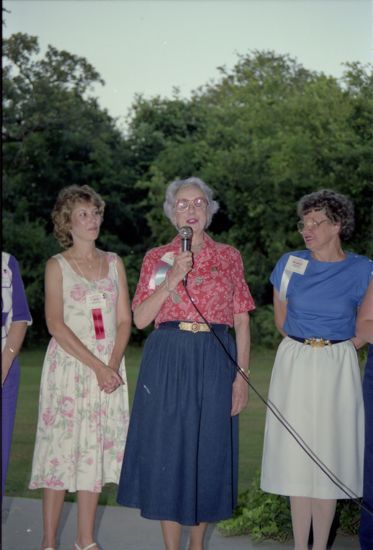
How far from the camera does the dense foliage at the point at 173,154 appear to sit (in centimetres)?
1731

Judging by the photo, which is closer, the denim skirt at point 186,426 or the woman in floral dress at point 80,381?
the denim skirt at point 186,426

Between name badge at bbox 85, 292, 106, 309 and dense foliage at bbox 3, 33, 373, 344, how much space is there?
12379 mm

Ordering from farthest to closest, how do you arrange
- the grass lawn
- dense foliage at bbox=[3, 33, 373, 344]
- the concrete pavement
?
dense foliage at bbox=[3, 33, 373, 344], the grass lawn, the concrete pavement

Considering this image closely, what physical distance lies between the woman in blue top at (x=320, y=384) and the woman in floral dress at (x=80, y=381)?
0.70 meters

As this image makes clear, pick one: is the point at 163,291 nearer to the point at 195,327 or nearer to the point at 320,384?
the point at 195,327

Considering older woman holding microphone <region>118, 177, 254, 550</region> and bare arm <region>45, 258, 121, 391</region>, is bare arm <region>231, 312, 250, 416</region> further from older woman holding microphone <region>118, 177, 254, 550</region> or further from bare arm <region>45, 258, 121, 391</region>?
bare arm <region>45, 258, 121, 391</region>

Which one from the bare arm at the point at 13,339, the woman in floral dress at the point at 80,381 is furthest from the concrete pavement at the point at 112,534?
the bare arm at the point at 13,339

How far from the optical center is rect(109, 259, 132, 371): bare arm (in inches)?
165

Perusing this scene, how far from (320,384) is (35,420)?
7.04m

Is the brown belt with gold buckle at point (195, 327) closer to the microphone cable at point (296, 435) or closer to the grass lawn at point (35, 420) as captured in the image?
the microphone cable at point (296, 435)

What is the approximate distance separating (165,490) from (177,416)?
0.30m

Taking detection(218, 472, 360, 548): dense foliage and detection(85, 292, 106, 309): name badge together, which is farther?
detection(218, 472, 360, 548): dense foliage

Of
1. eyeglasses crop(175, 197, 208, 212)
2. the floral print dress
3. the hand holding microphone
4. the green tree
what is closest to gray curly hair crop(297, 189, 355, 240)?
eyeglasses crop(175, 197, 208, 212)

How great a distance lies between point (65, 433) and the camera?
418 cm
